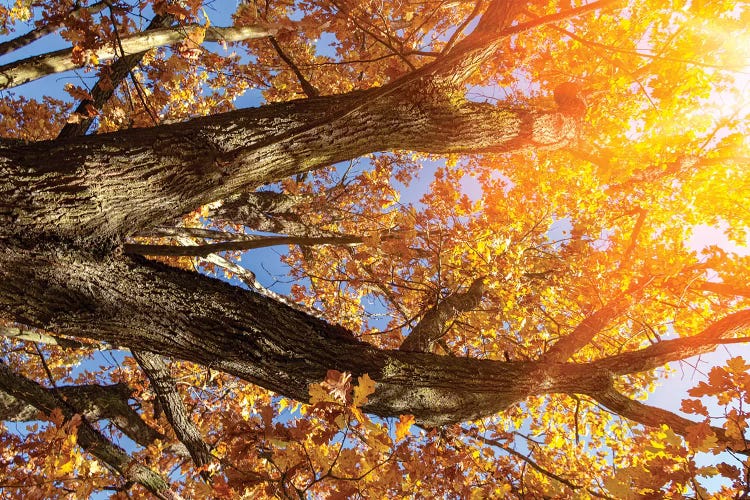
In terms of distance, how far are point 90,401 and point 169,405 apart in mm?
1777

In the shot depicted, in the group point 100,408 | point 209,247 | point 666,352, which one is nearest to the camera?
point 209,247

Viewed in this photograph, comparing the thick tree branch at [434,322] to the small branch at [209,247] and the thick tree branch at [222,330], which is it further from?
the small branch at [209,247]

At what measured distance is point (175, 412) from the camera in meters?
4.46

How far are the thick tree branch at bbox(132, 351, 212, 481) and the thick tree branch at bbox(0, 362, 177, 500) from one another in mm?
455

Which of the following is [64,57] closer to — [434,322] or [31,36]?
[31,36]

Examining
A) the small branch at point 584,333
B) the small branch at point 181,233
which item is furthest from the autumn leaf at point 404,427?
the small branch at point 181,233

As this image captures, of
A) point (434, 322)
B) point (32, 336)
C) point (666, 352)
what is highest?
point (32, 336)

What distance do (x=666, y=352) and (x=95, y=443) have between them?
5.33 m

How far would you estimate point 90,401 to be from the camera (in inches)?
208

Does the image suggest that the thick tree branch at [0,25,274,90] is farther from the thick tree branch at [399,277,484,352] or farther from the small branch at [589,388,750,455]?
the small branch at [589,388,750,455]

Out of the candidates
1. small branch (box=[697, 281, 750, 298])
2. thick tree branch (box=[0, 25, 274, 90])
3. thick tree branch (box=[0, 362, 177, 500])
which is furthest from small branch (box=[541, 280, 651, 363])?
thick tree branch (box=[0, 25, 274, 90])

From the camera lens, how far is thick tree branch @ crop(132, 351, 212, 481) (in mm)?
4335

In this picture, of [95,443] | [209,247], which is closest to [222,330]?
[209,247]

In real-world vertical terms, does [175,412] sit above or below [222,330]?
above
